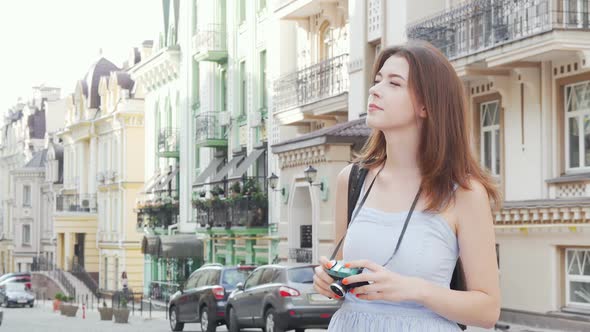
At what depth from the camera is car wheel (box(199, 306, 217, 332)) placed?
27.2 meters

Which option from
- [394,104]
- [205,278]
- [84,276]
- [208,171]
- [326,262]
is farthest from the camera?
[84,276]

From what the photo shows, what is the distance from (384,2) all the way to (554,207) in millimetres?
8294

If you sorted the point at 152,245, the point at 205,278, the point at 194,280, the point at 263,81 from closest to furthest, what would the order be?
the point at 205,278 → the point at 194,280 → the point at 263,81 → the point at 152,245

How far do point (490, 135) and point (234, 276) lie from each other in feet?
22.0

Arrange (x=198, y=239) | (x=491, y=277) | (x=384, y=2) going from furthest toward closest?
1. (x=198, y=239)
2. (x=384, y=2)
3. (x=491, y=277)

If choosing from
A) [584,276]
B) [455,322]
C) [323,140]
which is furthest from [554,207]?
[455,322]

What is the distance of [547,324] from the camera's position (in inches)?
891

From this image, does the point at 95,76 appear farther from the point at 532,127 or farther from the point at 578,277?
the point at 578,277

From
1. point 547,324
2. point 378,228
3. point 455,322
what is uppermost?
point 378,228

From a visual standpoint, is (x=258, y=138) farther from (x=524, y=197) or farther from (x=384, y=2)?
(x=524, y=197)

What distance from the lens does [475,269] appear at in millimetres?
3584

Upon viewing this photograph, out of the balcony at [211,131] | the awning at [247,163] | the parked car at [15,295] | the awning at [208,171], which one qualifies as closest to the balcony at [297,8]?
the awning at [247,163]

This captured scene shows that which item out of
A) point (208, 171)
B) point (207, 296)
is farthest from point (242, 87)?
point (207, 296)

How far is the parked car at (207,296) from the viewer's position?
89.4ft
